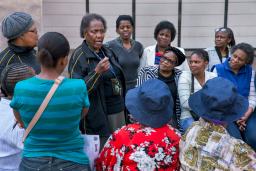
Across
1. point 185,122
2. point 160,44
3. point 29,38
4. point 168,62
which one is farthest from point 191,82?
point 29,38

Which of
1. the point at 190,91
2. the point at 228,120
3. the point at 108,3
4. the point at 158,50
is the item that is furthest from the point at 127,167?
the point at 108,3

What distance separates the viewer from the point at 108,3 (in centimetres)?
675

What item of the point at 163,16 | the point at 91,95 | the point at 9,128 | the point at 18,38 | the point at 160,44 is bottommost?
the point at 9,128

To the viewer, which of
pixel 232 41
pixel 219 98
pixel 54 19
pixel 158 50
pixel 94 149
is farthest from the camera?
pixel 54 19

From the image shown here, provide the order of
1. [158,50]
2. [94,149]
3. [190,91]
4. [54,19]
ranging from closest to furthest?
[94,149], [190,91], [158,50], [54,19]

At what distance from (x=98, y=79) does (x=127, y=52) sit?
1.91 m

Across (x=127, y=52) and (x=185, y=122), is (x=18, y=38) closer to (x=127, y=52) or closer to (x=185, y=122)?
(x=185, y=122)

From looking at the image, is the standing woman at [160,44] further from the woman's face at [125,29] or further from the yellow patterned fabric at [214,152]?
the yellow patterned fabric at [214,152]

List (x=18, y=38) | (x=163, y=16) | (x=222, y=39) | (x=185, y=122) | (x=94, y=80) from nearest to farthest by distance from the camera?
(x=94, y=80)
(x=18, y=38)
(x=185, y=122)
(x=222, y=39)
(x=163, y=16)

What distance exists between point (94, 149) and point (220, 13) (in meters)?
4.78

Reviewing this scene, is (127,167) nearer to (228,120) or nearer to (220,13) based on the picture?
(228,120)

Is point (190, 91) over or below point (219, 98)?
Answer: below

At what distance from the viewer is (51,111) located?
2330mm

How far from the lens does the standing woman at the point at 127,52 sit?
499 cm
